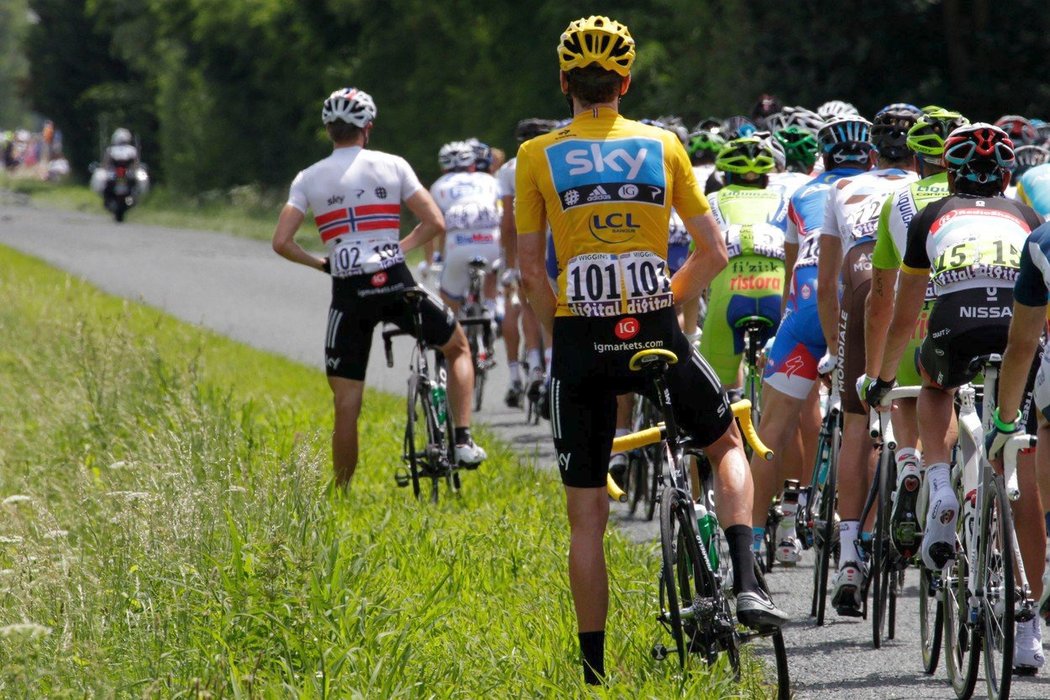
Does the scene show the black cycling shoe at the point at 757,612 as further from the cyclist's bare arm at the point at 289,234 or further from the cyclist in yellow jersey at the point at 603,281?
the cyclist's bare arm at the point at 289,234

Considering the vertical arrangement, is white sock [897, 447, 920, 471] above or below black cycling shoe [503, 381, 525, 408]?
above

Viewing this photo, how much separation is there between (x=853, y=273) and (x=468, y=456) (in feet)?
9.06

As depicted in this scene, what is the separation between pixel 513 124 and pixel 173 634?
32.9m

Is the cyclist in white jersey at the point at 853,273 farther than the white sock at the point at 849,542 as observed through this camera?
Yes

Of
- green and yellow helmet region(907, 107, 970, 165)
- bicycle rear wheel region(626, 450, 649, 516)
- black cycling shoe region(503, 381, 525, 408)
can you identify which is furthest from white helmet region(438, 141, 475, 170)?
green and yellow helmet region(907, 107, 970, 165)

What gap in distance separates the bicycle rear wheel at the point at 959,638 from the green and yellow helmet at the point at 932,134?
1.79 m

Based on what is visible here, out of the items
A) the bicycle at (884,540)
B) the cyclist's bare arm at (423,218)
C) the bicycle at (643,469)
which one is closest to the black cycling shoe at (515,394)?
the bicycle at (643,469)

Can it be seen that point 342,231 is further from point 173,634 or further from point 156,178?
point 156,178

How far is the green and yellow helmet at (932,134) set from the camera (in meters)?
7.54

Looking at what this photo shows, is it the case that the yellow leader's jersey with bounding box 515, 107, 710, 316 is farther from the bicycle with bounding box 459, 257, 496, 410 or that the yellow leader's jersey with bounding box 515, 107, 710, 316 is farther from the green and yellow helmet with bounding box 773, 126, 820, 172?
the bicycle with bounding box 459, 257, 496, 410

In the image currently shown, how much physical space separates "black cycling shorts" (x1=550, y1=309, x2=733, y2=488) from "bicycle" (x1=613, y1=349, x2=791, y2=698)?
72 mm

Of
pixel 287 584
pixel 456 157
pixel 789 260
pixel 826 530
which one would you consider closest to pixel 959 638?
pixel 826 530

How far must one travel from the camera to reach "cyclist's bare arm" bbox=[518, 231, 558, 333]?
605 centimetres

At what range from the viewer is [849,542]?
770cm
